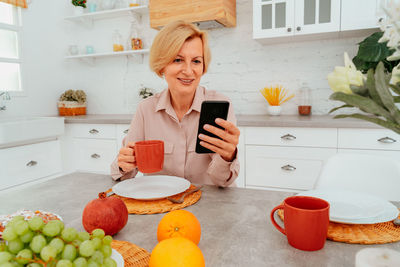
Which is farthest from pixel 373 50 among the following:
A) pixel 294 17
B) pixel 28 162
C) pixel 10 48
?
pixel 10 48

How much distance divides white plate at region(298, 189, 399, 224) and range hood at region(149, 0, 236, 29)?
2052mm

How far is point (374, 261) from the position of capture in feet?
1.51

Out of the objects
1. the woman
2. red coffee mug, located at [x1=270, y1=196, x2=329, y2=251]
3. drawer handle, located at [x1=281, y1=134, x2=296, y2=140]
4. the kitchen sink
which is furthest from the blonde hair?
the kitchen sink

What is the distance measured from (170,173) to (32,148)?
1.86m

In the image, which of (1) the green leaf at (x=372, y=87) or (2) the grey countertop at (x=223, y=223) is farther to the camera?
(2) the grey countertop at (x=223, y=223)

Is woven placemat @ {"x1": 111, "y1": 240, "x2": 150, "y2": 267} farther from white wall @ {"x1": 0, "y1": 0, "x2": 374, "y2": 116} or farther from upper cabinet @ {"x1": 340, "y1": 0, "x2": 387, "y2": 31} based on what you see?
white wall @ {"x1": 0, "y1": 0, "x2": 374, "y2": 116}

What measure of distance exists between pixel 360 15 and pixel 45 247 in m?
2.59

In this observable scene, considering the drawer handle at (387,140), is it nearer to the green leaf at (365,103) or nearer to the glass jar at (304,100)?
the glass jar at (304,100)

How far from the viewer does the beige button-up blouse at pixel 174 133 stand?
1.50 meters

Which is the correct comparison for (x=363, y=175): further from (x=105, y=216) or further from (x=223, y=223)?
(x=105, y=216)

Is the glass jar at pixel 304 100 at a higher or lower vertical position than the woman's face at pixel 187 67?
lower

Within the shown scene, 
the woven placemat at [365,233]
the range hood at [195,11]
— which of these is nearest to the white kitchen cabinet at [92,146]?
the range hood at [195,11]

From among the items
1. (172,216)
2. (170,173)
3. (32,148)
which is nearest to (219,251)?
(172,216)

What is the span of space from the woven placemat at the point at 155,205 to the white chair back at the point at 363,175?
633 millimetres
